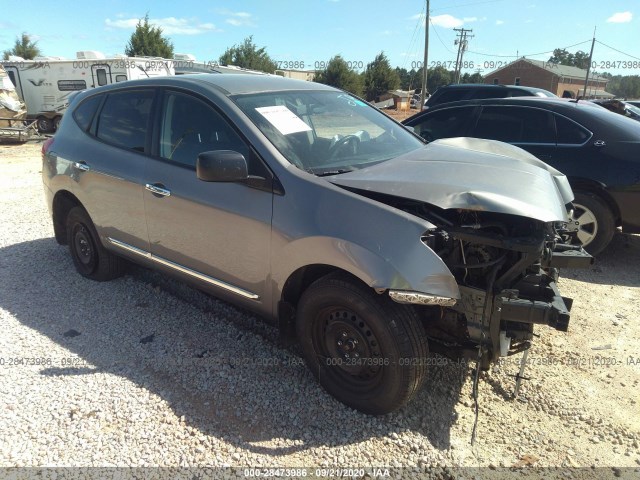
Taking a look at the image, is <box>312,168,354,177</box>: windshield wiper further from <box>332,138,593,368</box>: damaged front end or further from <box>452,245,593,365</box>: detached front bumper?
<box>452,245,593,365</box>: detached front bumper

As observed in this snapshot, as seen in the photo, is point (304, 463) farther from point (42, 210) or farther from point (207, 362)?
point (42, 210)

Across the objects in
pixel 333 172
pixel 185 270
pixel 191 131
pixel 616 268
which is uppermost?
pixel 191 131

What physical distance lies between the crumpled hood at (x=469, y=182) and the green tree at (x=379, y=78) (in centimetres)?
5196

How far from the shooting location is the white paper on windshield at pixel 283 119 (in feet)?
9.82

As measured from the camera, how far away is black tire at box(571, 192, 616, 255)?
15.9 ft

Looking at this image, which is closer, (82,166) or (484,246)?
(484,246)

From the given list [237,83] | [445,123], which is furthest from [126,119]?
[445,123]

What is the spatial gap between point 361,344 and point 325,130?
1556 mm

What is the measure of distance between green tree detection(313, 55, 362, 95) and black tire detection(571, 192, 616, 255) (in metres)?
44.0

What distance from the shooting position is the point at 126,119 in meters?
3.82

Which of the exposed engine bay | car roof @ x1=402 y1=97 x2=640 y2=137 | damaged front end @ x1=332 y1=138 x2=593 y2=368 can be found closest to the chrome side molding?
damaged front end @ x1=332 y1=138 x2=593 y2=368

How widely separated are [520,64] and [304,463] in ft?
241

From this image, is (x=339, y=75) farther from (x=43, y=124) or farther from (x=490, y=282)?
(x=490, y=282)

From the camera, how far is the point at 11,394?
9.48 ft
